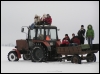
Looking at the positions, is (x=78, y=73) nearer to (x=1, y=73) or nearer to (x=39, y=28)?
(x=1, y=73)

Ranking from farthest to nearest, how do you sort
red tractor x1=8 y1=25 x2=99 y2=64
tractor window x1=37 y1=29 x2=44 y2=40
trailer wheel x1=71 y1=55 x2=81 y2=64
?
tractor window x1=37 y1=29 x2=44 y2=40
red tractor x1=8 y1=25 x2=99 y2=64
trailer wheel x1=71 y1=55 x2=81 y2=64

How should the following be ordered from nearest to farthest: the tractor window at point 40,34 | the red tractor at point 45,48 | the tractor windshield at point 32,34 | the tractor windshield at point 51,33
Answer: the red tractor at point 45,48 < the tractor window at point 40,34 < the tractor windshield at point 51,33 < the tractor windshield at point 32,34

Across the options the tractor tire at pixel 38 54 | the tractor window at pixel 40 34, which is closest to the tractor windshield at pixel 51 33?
the tractor window at pixel 40 34

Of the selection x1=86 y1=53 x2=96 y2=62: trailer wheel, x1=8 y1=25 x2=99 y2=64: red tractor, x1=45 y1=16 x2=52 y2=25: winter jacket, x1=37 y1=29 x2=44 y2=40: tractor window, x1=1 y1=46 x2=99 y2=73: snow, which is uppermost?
x1=45 y1=16 x2=52 y2=25: winter jacket

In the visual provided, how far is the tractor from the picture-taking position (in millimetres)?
15445

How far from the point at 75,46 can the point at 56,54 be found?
1.56 metres

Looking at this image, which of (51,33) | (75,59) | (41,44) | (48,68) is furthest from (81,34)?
(48,68)

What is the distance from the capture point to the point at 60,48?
14945 millimetres

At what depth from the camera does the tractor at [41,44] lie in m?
15.4

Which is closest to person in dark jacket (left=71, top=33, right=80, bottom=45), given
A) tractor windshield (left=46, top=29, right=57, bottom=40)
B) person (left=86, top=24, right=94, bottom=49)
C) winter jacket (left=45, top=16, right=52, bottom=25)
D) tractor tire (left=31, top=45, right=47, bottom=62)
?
person (left=86, top=24, right=94, bottom=49)

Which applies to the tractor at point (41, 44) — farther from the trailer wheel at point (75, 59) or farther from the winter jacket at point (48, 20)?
the trailer wheel at point (75, 59)

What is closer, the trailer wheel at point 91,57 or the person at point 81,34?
the person at point 81,34

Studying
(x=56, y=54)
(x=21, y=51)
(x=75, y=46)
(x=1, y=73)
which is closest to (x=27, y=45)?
(x=21, y=51)

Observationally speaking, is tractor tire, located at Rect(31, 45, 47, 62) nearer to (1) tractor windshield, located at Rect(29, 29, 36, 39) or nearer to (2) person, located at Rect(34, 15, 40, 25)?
(1) tractor windshield, located at Rect(29, 29, 36, 39)
